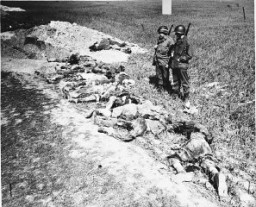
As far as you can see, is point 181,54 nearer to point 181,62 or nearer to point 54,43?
point 181,62

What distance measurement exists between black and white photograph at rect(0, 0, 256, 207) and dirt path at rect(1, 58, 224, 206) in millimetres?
22

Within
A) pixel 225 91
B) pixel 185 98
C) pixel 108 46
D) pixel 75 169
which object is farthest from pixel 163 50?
pixel 108 46

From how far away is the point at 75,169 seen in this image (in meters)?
4.99

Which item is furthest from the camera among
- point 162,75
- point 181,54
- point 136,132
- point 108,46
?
point 108,46

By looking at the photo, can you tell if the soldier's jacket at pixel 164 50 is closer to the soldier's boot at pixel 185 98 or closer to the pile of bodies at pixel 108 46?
the soldier's boot at pixel 185 98

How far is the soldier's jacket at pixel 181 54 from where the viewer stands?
7.57 m

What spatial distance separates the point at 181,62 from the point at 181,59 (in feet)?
0.34

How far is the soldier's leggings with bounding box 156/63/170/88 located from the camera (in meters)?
8.76

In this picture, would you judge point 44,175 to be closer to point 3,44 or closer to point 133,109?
point 133,109

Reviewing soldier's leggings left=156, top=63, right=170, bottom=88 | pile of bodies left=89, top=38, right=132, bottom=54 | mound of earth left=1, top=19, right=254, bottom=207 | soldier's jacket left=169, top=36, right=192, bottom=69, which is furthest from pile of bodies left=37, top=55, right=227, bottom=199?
pile of bodies left=89, top=38, right=132, bottom=54

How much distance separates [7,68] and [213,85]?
10.7m

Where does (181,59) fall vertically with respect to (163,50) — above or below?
below

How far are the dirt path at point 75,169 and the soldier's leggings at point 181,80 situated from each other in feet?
10.7

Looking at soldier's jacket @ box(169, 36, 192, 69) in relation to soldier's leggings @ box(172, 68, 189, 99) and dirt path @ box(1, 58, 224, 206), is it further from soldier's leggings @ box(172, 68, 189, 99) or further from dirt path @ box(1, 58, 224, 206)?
dirt path @ box(1, 58, 224, 206)
